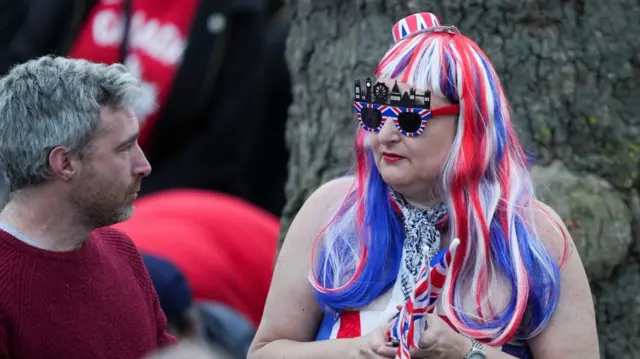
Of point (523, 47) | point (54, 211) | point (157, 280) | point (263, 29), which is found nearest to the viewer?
point (54, 211)

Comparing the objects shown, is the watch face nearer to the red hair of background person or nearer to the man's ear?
the man's ear

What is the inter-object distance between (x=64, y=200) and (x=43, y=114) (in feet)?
0.64

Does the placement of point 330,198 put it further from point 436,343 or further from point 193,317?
point 193,317

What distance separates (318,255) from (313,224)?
0.26 ft

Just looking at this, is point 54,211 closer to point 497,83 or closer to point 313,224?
point 313,224

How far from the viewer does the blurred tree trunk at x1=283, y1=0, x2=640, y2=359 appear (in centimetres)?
422

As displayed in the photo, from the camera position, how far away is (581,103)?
14.0 ft

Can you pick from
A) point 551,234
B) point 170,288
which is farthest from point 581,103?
point 170,288

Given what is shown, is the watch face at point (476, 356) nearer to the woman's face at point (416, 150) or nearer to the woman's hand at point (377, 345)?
the woman's hand at point (377, 345)

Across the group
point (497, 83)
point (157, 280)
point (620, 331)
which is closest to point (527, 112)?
point (620, 331)

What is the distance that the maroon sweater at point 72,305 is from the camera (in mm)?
2963

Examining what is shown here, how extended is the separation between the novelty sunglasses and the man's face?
21.1 inches

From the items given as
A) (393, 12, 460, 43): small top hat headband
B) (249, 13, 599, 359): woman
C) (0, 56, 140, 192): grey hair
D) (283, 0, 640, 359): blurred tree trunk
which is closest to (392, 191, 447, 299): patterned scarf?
(249, 13, 599, 359): woman

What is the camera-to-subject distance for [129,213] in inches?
125
